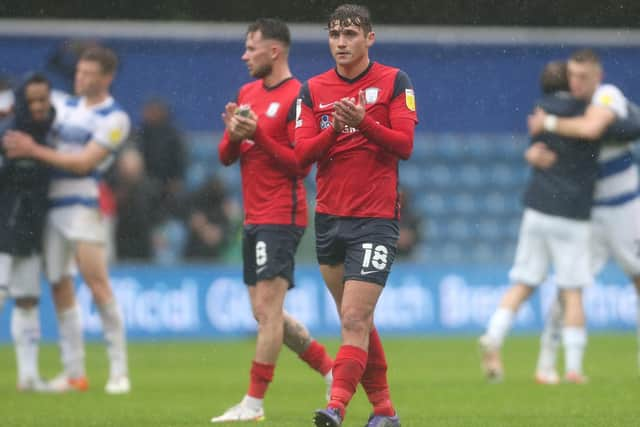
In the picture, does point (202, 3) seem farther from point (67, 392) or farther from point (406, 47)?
point (406, 47)

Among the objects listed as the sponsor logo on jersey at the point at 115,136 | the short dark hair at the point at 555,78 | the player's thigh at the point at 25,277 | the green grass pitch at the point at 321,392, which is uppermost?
the short dark hair at the point at 555,78

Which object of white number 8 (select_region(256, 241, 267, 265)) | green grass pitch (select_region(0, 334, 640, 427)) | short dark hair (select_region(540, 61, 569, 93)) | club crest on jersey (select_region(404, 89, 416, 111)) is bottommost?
green grass pitch (select_region(0, 334, 640, 427))

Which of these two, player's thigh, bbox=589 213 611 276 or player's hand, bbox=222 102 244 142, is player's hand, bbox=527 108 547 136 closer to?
player's thigh, bbox=589 213 611 276

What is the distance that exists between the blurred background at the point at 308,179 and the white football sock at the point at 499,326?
9.39 feet

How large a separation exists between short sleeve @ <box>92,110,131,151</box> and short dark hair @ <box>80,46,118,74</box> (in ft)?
1.22

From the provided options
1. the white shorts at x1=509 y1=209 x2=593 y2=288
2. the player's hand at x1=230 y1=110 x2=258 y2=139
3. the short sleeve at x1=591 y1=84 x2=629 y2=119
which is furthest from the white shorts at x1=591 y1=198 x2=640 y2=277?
the player's hand at x1=230 y1=110 x2=258 y2=139

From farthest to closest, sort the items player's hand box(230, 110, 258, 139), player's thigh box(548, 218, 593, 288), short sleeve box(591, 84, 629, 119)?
player's thigh box(548, 218, 593, 288) → short sleeve box(591, 84, 629, 119) → player's hand box(230, 110, 258, 139)

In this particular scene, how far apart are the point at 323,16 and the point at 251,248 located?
179cm

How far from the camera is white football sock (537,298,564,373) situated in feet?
39.3

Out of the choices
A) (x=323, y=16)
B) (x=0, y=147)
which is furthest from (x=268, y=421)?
(x=0, y=147)

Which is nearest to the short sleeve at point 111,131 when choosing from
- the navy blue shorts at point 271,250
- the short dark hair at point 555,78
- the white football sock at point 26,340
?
the white football sock at point 26,340

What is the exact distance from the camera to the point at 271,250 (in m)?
8.92

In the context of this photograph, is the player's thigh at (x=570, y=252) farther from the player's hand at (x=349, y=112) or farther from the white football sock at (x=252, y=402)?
the player's hand at (x=349, y=112)

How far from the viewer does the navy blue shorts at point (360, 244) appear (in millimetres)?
7641
